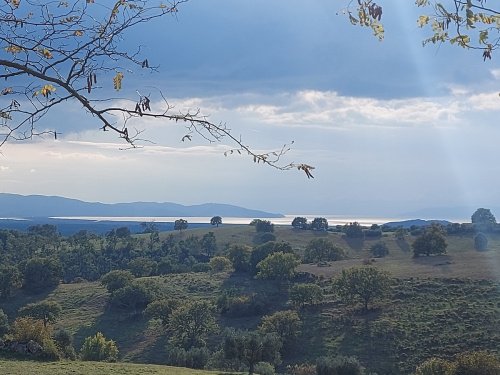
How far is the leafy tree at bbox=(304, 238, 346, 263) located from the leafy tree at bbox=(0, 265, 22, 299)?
144 feet

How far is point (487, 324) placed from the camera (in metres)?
45.6

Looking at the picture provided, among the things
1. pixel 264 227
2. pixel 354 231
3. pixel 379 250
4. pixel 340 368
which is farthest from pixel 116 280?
pixel 264 227

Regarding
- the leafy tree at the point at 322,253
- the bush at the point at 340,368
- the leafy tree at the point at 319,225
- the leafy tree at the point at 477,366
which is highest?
the leafy tree at the point at 319,225

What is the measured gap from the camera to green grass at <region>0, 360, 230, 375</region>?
79.3ft

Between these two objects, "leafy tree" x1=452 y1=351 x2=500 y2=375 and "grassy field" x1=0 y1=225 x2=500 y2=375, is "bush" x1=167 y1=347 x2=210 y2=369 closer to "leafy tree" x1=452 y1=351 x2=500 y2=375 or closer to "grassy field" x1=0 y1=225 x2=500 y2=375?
"grassy field" x1=0 y1=225 x2=500 y2=375

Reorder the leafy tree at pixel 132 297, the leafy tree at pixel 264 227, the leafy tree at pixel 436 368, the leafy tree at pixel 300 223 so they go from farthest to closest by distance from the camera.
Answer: the leafy tree at pixel 300 223
the leafy tree at pixel 264 227
the leafy tree at pixel 132 297
the leafy tree at pixel 436 368

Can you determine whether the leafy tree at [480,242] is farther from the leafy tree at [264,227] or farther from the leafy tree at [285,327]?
the leafy tree at [285,327]

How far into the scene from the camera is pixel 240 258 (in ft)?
265

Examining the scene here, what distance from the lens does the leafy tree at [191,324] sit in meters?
48.2

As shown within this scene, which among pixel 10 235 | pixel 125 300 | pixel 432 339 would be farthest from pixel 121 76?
pixel 10 235

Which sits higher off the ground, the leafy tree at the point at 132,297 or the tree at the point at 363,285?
the tree at the point at 363,285

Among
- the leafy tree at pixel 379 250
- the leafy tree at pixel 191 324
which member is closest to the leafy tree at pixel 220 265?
the leafy tree at pixel 379 250

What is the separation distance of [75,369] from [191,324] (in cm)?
2467

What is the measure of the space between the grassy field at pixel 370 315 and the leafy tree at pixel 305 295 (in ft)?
3.60
